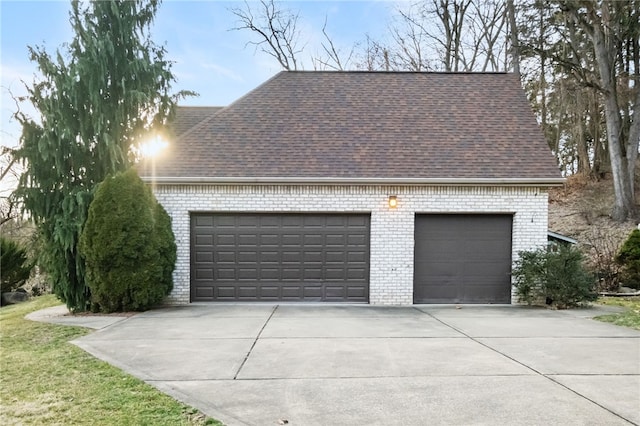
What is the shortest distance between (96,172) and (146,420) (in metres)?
7.16

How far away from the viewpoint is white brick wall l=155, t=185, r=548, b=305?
9.64m

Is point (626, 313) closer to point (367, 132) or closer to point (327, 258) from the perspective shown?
point (327, 258)

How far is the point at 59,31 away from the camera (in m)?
8.95

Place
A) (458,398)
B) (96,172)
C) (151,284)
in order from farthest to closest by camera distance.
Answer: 1. (96,172)
2. (151,284)
3. (458,398)

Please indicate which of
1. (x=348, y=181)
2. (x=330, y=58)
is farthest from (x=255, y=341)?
(x=330, y=58)

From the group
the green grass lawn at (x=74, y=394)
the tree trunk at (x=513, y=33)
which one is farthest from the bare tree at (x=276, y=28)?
the green grass lawn at (x=74, y=394)

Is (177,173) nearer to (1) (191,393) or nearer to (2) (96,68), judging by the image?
(2) (96,68)

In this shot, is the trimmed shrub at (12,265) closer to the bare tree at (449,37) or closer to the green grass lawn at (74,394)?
the green grass lawn at (74,394)

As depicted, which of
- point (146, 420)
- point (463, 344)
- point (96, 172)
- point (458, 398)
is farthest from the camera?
point (96, 172)

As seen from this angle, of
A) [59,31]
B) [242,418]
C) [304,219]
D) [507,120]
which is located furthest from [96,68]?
[507,120]

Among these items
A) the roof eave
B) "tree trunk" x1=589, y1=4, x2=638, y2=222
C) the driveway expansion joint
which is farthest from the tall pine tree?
"tree trunk" x1=589, y1=4, x2=638, y2=222

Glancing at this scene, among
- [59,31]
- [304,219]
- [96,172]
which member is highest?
[59,31]

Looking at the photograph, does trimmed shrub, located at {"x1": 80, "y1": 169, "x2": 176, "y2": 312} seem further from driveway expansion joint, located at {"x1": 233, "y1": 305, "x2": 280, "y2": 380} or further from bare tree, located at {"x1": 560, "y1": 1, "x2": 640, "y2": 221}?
bare tree, located at {"x1": 560, "y1": 1, "x2": 640, "y2": 221}

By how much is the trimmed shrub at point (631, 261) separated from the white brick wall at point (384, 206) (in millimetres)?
4580
